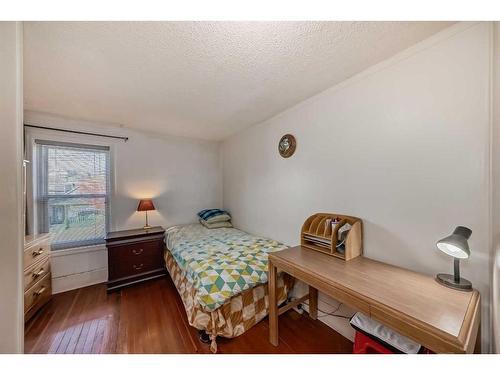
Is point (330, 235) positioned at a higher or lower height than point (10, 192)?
lower

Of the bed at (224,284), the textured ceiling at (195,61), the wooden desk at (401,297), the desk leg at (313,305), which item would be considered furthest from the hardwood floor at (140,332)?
the textured ceiling at (195,61)

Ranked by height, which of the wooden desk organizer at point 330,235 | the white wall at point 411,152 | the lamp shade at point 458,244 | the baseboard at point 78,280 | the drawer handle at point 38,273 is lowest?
the baseboard at point 78,280

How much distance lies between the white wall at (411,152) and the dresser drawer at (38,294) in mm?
2705

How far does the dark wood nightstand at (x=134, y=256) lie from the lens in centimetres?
225

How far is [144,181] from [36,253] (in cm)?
137

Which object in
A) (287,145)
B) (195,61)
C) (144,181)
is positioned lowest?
(144,181)

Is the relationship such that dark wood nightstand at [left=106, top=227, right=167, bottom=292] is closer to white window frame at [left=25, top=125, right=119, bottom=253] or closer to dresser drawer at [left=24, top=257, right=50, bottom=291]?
white window frame at [left=25, top=125, right=119, bottom=253]

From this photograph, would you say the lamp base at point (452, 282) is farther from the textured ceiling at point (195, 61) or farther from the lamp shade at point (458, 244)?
the textured ceiling at point (195, 61)

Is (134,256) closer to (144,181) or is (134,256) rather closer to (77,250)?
(77,250)

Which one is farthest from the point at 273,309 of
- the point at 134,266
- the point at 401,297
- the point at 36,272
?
the point at 36,272

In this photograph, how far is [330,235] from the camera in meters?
1.50

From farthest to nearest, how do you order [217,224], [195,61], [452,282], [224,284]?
[217,224], [224,284], [195,61], [452,282]
